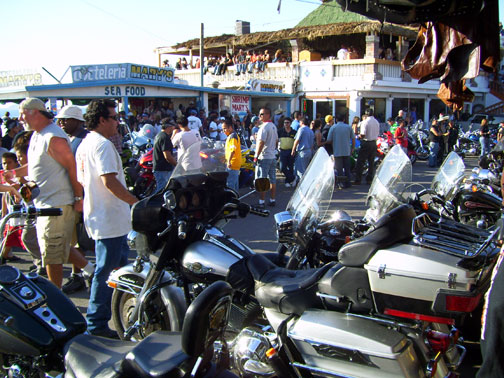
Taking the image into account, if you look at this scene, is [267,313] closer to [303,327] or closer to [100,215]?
[303,327]

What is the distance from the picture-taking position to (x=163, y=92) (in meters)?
16.1

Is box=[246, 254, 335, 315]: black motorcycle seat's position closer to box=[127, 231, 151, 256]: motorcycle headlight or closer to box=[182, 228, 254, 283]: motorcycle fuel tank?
box=[182, 228, 254, 283]: motorcycle fuel tank

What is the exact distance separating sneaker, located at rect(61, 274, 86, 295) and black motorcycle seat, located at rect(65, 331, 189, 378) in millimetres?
2618

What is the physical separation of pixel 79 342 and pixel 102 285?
1.22 meters

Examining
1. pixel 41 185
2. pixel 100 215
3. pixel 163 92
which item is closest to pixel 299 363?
pixel 100 215

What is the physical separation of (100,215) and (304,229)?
5.15 ft

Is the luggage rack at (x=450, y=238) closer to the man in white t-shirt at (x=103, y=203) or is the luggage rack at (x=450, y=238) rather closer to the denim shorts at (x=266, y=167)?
the man in white t-shirt at (x=103, y=203)

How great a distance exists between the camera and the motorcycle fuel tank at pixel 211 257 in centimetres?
296

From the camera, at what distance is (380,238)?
7.82 ft

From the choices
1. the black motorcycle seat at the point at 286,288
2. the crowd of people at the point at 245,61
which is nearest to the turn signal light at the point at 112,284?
the black motorcycle seat at the point at 286,288

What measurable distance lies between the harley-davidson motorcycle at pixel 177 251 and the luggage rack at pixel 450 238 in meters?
1.13

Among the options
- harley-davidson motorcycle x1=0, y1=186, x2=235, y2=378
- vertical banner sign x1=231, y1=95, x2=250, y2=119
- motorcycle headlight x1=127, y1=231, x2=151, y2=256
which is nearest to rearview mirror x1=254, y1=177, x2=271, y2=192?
motorcycle headlight x1=127, y1=231, x2=151, y2=256

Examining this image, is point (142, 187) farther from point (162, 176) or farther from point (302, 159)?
point (302, 159)

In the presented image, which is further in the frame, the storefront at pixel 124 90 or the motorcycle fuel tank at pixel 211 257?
the storefront at pixel 124 90
